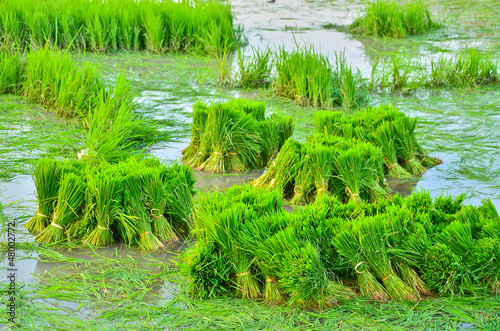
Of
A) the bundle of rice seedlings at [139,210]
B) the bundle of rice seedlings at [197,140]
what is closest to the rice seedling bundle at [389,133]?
the bundle of rice seedlings at [197,140]

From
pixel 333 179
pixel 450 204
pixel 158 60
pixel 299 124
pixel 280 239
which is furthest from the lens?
pixel 158 60

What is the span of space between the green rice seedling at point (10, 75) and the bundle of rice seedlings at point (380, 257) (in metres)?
4.35

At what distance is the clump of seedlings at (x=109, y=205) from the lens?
3135 mm

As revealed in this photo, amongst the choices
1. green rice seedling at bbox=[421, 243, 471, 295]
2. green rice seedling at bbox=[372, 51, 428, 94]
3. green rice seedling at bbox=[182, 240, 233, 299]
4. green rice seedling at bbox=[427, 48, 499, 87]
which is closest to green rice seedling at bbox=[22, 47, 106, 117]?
green rice seedling at bbox=[182, 240, 233, 299]

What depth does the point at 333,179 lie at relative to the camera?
3662 millimetres

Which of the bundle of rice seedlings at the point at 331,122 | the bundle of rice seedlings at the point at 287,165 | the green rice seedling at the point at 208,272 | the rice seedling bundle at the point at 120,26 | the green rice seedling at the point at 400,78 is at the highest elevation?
the rice seedling bundle at the point at 120,26

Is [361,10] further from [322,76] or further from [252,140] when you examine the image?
[252,140]

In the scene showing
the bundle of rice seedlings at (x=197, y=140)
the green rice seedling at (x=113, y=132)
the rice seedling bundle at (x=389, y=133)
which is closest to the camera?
the green rice seedling at (x=113, y=132)

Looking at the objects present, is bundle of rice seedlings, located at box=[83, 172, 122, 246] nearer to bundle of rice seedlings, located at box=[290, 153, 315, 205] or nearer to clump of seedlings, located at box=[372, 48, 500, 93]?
bundle of rice seedlings, located at box=[290, 153, 315, 205]

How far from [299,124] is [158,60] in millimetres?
3034

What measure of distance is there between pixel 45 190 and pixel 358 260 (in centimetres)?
174

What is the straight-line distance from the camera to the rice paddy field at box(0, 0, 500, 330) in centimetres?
249

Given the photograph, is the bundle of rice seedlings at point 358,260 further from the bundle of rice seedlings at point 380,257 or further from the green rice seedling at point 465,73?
the green rice seedling at point 465,73

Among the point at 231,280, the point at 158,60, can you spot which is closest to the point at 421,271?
the point at 231,280
